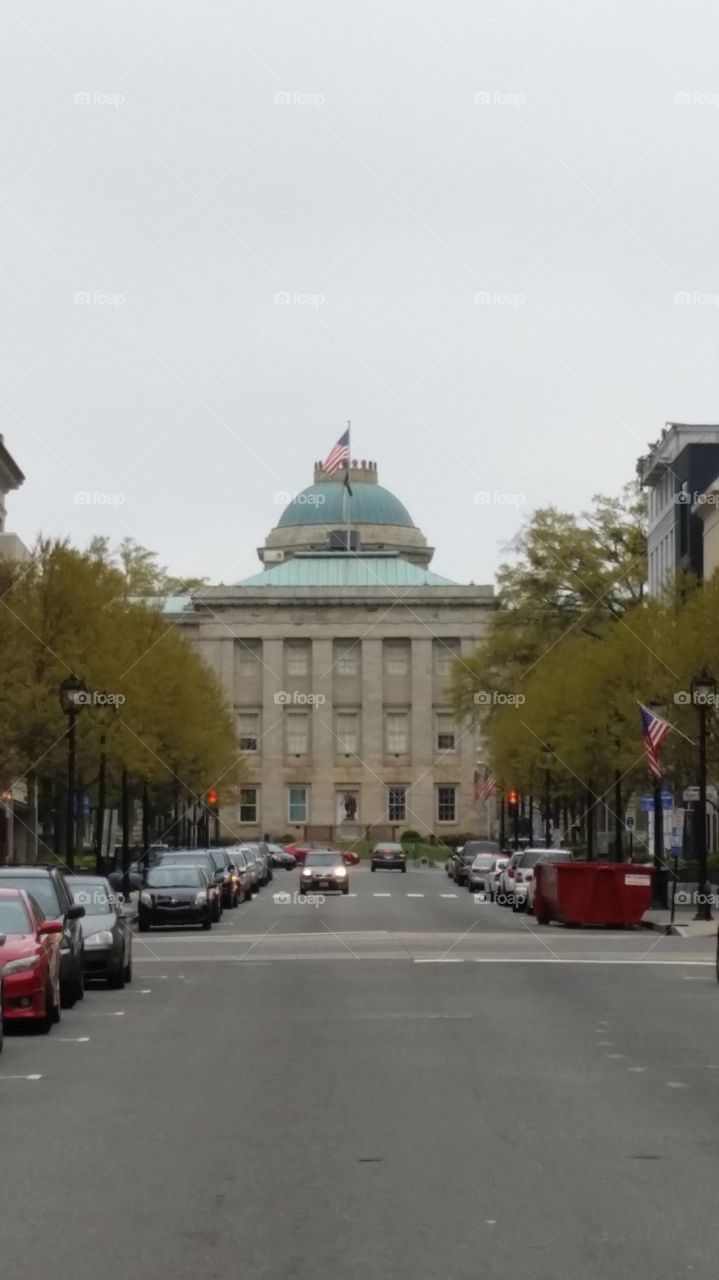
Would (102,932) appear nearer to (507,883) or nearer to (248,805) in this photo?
(507,883)

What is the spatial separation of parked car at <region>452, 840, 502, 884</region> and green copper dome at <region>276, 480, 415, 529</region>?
88577mm

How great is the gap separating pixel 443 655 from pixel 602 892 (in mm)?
113951

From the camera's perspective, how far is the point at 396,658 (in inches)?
6442

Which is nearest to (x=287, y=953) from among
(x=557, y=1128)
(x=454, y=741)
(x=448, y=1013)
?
(x=448, y=1013)

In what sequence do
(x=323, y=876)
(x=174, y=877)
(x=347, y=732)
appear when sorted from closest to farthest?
(x=174, y=877)
(x=323, y=876)
(x=347, y=732)

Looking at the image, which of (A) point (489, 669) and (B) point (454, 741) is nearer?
(A) point (489, 669)

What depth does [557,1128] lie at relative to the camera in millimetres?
14438

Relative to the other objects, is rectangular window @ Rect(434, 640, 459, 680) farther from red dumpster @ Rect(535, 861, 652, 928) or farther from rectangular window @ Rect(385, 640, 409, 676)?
red dumpster @ Rect(535, 861, 652, 928)

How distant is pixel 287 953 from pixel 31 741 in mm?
19702

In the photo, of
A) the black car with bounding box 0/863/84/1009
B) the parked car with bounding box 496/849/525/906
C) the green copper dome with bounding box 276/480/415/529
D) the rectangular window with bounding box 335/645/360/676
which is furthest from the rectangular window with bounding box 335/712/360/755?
the black car with bounding box 0/863/84/1009

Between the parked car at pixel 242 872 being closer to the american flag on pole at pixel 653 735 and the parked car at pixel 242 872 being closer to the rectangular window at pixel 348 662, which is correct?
the american flag on pole at pixel 653 735

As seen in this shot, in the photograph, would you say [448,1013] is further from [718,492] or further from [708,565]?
[708,565]

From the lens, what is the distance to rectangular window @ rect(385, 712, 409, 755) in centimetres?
16212

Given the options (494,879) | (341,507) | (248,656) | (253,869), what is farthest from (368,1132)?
(341,507)
